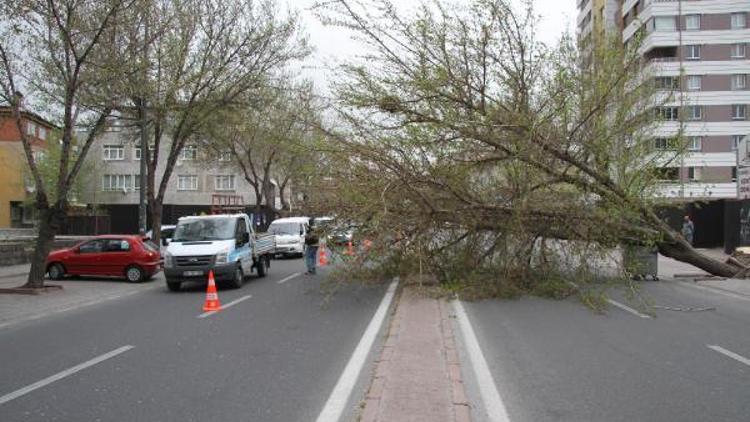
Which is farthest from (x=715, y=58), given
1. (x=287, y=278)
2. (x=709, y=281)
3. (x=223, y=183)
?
(x=287, y=278)

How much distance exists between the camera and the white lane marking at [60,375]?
655 cm

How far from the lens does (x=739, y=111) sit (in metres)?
53.4

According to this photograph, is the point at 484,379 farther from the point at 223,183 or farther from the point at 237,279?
the point at 223,183

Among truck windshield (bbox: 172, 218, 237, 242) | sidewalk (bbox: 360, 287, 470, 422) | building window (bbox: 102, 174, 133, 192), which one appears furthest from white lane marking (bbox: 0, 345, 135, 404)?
building window (bbox: 102, 174, 133, 192)

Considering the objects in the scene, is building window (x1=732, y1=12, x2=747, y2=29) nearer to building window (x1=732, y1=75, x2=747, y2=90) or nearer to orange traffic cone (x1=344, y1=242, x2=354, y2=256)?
building window (x1=732, y1=75, x2=747, y2=90)

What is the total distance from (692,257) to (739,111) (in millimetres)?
43797

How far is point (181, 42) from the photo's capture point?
21.2 meters

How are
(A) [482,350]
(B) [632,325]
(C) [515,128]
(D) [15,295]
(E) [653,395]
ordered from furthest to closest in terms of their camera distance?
(D) [15,295]
(C) [515,128]
(B) [632,325]
(A) [482,350]
(E) [653,395]

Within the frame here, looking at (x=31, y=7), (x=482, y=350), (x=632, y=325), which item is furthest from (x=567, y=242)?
(x=31, y=7)

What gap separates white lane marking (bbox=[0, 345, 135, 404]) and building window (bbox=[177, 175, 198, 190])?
61.8 m

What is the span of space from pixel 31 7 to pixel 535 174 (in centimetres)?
1152

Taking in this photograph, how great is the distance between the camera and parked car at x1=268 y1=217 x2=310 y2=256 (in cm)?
2888

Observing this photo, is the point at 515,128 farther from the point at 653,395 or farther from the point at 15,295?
the point at 15,295

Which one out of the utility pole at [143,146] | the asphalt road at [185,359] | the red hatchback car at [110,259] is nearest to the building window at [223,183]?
the utility pole at [143,146]
